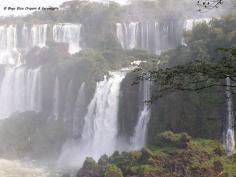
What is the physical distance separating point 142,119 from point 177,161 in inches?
327

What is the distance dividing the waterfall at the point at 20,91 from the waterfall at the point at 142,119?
1622cm

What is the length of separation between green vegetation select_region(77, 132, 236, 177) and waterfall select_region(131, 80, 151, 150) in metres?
5.24

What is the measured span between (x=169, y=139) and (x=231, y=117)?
4.26m

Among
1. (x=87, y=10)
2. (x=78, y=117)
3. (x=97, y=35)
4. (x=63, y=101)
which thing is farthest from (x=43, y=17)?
(x=78, y=117)

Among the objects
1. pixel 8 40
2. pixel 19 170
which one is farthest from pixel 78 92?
pixel 8 40

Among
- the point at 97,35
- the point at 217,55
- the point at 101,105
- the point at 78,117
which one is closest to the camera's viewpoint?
the point at 217,55

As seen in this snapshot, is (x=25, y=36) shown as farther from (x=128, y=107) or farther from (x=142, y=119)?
(x=142, y=119)

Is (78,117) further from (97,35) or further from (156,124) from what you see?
(97,35)

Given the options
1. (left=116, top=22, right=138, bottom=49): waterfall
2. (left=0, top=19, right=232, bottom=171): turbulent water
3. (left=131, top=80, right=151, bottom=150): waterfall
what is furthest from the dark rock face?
(left=116, top=22, right=138, bottom=49): waterfall

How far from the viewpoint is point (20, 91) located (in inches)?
2080

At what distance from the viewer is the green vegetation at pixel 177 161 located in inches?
1075

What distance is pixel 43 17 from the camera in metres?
70.9

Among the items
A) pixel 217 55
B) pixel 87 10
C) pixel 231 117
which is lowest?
pixel 231 117

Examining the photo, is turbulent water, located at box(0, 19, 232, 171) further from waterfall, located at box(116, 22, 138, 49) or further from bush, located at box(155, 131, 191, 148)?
bush, located at box(155, 131, 191, 148)
